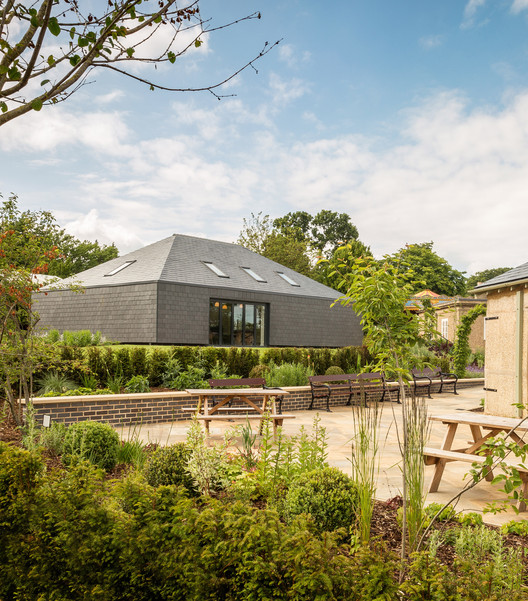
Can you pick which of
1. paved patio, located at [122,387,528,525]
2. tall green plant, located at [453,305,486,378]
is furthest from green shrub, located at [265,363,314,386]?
tall green plant, located at [453,305,486,378]

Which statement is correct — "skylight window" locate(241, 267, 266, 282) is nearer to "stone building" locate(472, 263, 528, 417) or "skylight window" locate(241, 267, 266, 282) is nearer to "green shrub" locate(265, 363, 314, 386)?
"green shrub" locate(265, 363, 314, 386)

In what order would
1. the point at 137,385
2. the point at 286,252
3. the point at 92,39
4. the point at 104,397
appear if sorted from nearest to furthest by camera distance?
the point at 92,39 → the point at 104,397 → the point at 137,385 → the point at 286,252

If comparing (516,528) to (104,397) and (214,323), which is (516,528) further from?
(214,323)

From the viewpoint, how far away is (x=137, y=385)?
945 cm

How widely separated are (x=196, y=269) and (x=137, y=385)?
10.1m

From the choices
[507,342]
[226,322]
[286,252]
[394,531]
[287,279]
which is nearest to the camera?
[394,531]

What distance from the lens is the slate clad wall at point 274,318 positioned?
17.4m

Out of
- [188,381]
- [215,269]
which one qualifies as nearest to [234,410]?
[188,381]

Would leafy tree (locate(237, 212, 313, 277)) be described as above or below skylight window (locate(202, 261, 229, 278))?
above

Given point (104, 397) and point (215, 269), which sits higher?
point (215, 269)

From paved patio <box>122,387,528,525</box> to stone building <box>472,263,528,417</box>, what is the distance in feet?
3.86

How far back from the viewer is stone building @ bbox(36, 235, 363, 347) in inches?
687

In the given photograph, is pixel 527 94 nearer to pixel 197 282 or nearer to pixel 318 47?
pixel 318 47

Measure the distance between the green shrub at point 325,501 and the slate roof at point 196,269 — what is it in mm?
14329
